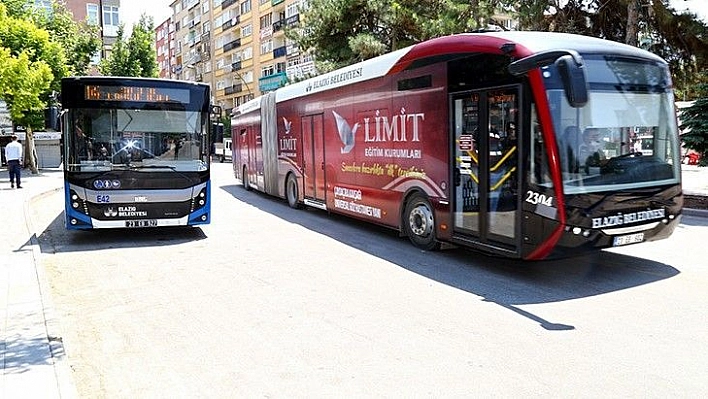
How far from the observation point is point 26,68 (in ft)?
79.5

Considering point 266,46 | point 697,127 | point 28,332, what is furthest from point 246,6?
point 28,332

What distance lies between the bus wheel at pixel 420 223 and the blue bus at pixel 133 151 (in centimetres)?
377

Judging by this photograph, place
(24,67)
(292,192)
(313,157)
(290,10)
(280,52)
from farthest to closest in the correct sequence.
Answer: (280,52), (290,10), (24,67), (292,192), (313,157)

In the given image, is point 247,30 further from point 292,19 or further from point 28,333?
point 28,333

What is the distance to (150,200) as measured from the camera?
422 inches

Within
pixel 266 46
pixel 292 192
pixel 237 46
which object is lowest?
pixel 292 192

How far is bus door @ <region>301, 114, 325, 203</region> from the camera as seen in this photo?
1327cm

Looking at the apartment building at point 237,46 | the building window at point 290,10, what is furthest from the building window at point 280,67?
the building window at point 290,10

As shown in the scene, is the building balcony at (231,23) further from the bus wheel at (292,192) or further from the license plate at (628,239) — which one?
the license plate at (628,239)

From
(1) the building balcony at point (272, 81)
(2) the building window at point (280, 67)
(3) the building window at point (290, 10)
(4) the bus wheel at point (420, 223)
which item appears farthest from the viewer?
(2) the building window at point (280, 67)

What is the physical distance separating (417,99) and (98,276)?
17.2ft

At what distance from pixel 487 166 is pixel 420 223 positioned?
2017 mm

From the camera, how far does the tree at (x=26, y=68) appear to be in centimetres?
2370

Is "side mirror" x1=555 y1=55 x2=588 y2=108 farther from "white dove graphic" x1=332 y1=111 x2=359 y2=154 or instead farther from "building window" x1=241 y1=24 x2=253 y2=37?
"building window" x1=241 y1=24 x2=253 y2=37
